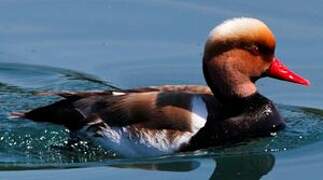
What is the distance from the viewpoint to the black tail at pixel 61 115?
25.8 ft

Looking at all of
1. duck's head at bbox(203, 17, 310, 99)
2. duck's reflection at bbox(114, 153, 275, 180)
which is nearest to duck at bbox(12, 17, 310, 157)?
duck's head at bbox(203, 17, 310, 99)

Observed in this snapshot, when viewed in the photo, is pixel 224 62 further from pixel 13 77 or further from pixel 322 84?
pixel 13 77

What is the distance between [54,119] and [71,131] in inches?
5.6

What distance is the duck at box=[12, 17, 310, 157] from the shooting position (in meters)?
7.57

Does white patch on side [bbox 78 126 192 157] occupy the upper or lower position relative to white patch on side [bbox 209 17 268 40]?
lower

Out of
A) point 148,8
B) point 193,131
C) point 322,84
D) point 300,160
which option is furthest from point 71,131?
point 148,8

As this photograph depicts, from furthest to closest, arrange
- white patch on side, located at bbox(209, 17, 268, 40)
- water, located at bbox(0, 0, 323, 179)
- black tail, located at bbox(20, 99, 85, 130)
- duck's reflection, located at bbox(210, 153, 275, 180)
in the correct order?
1. black tail, located at bbox(20, 99, 85, 130)
2. white patch on side, located at bbox(209, 17, 268, 40)
3. water, located at bbox(0, 0, 323, 179)
4. duck's reflection, located at bbox(210, 153, 275, 180)

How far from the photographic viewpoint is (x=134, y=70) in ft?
31.1

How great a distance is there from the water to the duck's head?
39 cm

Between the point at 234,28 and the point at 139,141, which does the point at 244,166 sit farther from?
the point at 234,28

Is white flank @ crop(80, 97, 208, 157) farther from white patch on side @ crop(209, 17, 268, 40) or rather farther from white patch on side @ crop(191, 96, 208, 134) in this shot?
white patch on side @ crop(209, 17, 268, 40)

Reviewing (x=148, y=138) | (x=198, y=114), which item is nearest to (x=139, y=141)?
(x=148, y=138)

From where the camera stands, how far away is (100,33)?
396 inches

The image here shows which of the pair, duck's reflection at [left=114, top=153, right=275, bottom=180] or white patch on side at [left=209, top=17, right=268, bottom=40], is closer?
duck's reflection at [left=114, top=153, right=275, bottom=180]
